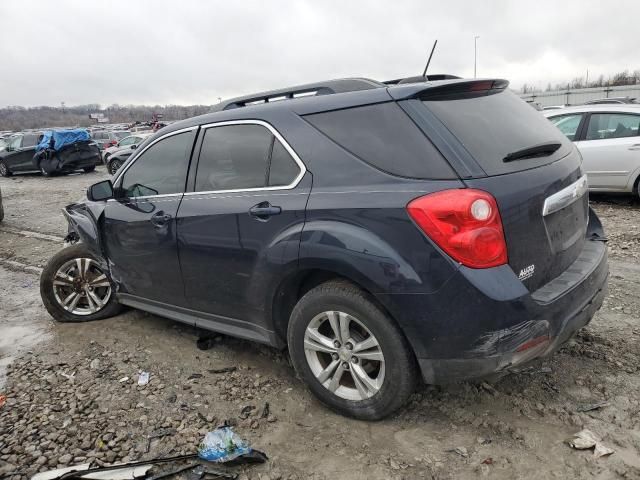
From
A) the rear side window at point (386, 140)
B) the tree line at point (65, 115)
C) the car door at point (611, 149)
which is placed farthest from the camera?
the tree line at point (65, 115)

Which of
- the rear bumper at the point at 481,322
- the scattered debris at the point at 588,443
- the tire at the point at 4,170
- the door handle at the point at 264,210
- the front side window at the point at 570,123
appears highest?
the front side window at the point at 570,123

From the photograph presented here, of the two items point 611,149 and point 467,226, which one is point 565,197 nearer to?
point 467,226

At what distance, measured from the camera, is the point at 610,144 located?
779cm

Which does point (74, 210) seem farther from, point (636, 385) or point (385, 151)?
point (636, 385)

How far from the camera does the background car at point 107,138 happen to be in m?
23.9

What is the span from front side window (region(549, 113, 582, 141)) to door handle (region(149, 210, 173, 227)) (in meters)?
7.27

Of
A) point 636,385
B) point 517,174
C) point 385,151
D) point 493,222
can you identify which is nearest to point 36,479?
point 385,151

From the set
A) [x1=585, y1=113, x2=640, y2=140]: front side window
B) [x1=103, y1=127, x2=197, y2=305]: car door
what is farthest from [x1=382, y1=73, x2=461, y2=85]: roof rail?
[x1=585, y1=113, x2=640, y2=140]: front side window

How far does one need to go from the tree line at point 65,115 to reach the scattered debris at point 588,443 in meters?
77.0

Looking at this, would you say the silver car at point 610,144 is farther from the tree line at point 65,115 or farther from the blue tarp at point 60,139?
the tree line at point 65,115

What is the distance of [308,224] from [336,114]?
25.3 inches

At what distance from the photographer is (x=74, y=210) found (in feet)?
15.1

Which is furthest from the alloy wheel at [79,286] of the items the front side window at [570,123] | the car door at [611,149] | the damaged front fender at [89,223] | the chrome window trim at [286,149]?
the front side window at [570,123]

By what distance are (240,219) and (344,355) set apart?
3.35ft
